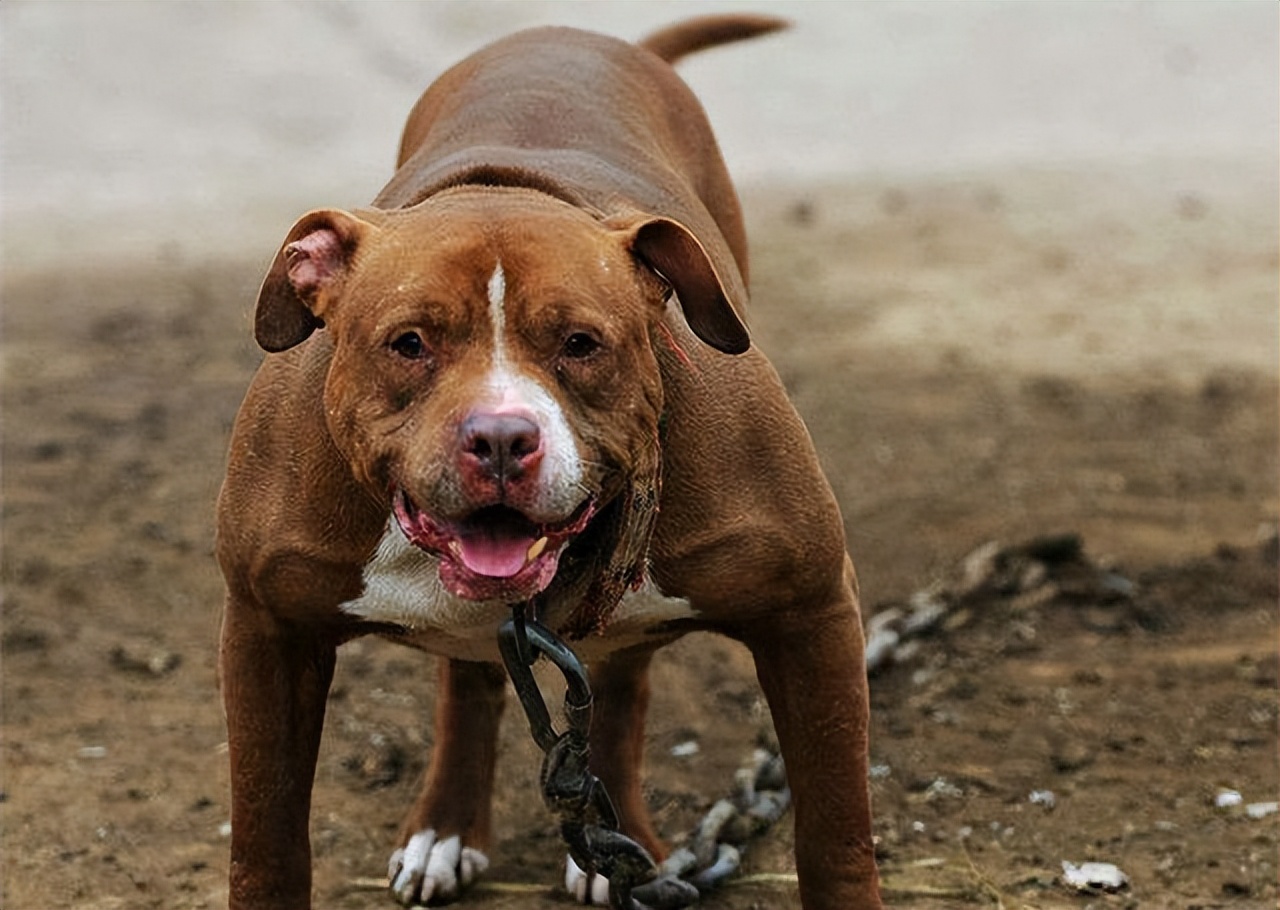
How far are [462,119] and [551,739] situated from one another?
52.4 inches

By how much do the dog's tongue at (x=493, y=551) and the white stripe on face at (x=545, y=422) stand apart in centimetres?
9

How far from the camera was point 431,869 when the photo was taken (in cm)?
412

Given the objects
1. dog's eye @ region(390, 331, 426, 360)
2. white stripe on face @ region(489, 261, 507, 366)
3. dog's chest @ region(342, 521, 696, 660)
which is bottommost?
dog's chest @ region(342, 521, 696, 660)

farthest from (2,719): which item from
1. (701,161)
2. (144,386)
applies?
(144,386)

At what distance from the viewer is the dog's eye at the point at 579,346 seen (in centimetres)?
295

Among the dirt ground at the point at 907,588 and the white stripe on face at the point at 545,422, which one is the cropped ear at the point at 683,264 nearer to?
the white stripe on face at the point at 545,422

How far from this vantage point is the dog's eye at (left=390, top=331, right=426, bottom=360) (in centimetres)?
294

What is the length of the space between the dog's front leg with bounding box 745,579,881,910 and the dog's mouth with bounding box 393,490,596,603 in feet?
2.04

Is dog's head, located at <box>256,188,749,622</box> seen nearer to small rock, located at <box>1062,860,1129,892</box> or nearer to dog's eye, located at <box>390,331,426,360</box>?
dog's eye, located at <box>390,331,426,360</box>

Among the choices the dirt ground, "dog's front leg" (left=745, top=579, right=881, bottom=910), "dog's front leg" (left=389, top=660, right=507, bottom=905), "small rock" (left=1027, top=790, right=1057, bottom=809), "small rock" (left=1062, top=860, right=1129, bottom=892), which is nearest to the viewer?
"dog's front leg" (left=745, top=579, right=881, bottom=910)

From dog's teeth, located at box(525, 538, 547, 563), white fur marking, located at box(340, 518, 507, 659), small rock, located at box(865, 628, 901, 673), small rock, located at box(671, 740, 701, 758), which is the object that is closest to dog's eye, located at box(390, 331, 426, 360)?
dog's teeth, located at box(525, 538, 547, 563)

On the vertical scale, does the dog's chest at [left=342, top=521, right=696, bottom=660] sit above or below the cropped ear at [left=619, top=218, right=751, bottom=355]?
below

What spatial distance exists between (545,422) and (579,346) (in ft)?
0.56

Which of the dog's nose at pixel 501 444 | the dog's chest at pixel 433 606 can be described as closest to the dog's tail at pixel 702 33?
the dog's chest at pixel 433 606
